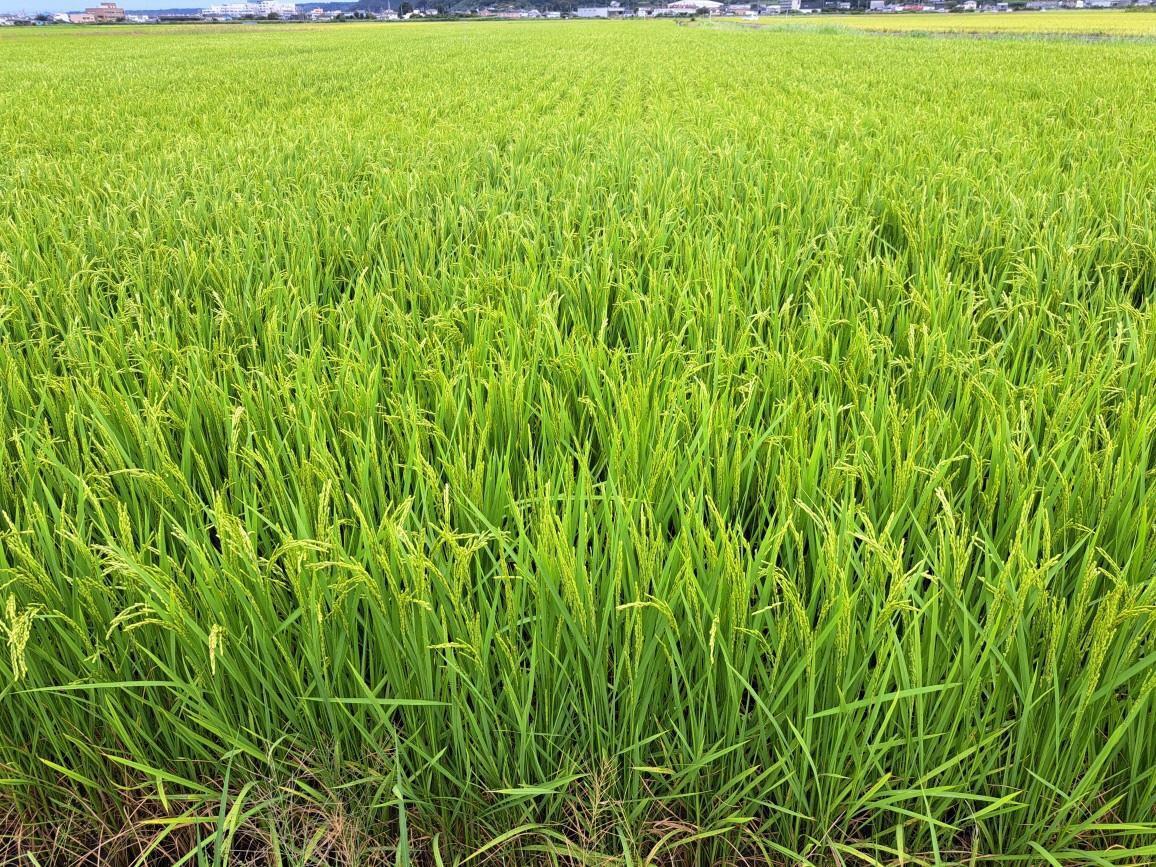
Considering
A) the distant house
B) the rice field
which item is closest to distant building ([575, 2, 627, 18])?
the distant house

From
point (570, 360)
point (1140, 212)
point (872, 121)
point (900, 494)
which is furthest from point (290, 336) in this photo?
point (872, 121)

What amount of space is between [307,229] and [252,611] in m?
2.22

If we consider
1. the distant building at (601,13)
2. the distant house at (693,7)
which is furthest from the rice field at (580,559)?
the distant building at (601,13)

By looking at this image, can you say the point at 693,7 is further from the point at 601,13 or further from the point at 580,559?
the point at 580,559

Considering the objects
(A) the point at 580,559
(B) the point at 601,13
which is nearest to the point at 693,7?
(B) the point at 601,13

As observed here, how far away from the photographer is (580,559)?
3.20ft

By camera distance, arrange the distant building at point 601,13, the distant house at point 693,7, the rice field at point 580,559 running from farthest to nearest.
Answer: the distant building at point 601,13 < the distant house at point 693,7 < the rice field at point 580,559

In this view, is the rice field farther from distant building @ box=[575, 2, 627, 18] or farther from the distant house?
distant building @ box=[575, 2, 627, 18]

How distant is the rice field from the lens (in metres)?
0.93

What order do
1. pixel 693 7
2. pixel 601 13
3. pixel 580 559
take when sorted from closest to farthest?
pixel 580 559
pixel 601 13
pixel 693 7

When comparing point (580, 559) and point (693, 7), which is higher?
point (693, 7)

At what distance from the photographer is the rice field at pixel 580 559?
0.93 m

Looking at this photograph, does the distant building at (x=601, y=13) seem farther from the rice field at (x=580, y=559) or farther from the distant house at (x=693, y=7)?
the rice field at (x=580, y=559)

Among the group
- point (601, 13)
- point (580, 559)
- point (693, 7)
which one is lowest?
point (580, 559)
